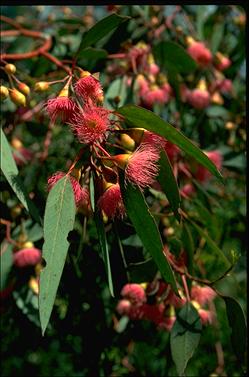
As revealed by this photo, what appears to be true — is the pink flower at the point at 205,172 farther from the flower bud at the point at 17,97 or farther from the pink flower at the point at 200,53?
the flower bud at the point at 17,97

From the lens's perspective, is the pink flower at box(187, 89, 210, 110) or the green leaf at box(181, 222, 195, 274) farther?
the pink flower at box(187, 89, 210, 110)

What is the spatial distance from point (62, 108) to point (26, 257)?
597 millimetres

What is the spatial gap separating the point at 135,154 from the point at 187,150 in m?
0.08

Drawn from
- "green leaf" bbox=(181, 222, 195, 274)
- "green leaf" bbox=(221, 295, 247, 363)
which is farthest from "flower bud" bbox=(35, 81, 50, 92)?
"green leaf" bbox=(221, 295, 247, 363)

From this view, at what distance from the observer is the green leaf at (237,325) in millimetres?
1170

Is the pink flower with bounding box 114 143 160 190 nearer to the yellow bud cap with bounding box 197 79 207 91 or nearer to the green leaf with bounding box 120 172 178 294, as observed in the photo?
the green leaf with bounding box 120 172 178 294

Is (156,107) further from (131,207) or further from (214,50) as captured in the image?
(131,207)

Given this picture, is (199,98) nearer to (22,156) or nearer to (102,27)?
(22,156)

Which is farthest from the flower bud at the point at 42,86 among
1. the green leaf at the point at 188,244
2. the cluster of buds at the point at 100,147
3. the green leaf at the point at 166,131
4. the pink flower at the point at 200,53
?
the pink flower at the point at 200,53

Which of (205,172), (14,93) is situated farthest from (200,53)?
(14,93)

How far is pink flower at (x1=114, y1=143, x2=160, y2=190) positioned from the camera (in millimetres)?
976

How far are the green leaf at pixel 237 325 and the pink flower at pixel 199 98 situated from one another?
3.46 feet

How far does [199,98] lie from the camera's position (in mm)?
2125

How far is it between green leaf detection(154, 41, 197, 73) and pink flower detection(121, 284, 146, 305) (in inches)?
26.9
